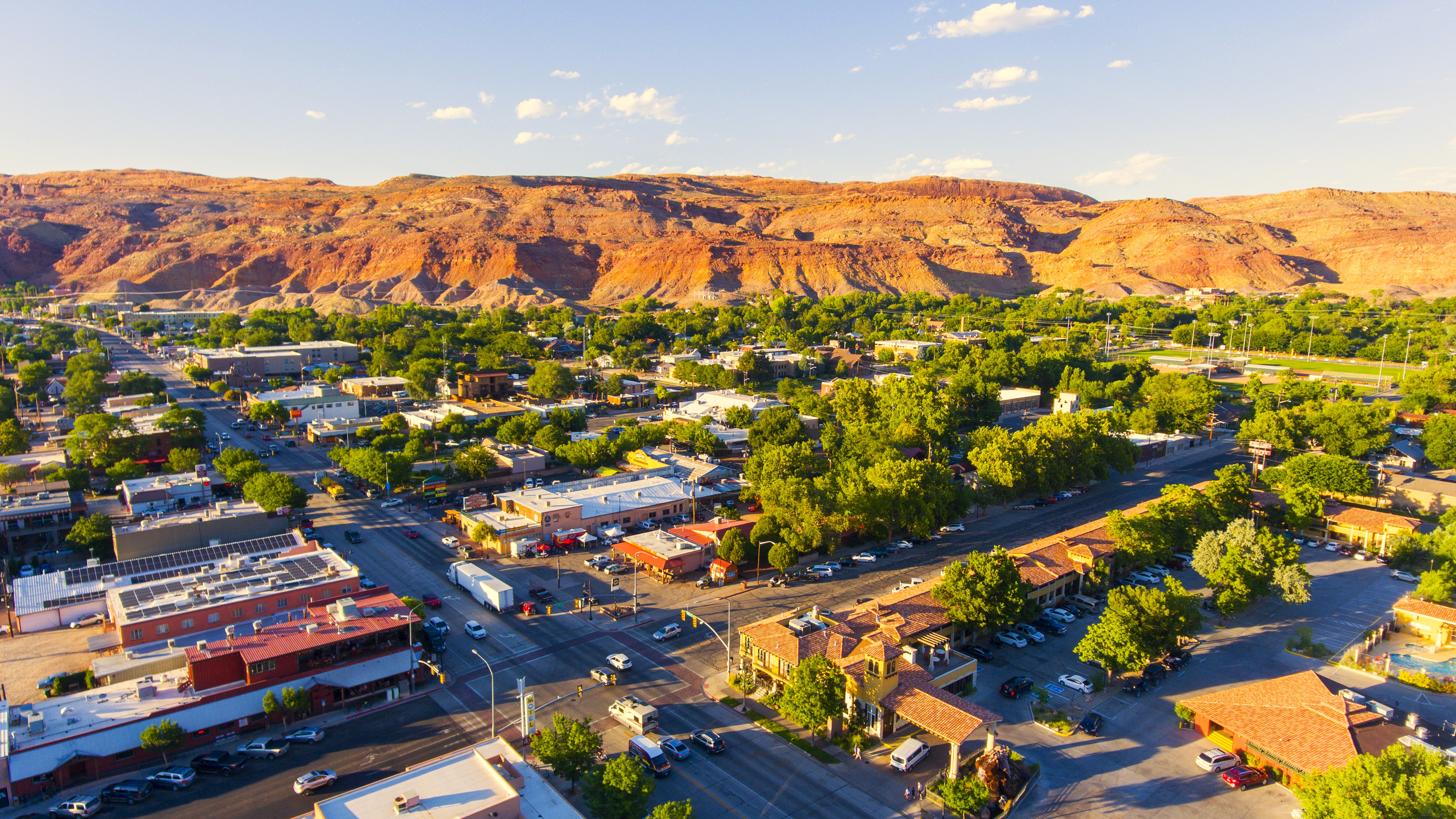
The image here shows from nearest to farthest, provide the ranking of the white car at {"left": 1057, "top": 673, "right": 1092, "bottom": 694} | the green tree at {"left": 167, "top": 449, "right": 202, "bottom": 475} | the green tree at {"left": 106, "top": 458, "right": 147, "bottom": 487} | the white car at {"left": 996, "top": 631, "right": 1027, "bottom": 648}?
1. the white car at {"left": 1057, "top": 673, "right": 1092, "bottom": 694}
2. the white car at {"left": 996, "top": 631, "right": 1027, "bottom": 648}
3. the green tree at {"left": 106, "top": 458, "right": 147, "bottom": 487}
4. the green tree at {"left": 167, "top": 449, "right": 202, "bottom": 475}

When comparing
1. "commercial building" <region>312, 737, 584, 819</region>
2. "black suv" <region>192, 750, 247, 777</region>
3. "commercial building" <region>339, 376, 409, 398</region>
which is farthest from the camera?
"commercial building" <region>339, 376, 409, 398</region>

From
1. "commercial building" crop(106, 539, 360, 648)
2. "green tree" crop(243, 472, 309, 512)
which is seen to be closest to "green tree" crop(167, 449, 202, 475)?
"green tree" crop(243, 472, 309, 512)

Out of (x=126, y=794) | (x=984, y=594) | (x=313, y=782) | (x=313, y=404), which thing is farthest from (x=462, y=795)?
(x=313, y=404)

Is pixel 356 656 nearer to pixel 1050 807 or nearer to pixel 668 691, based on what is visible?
pixel 668 691

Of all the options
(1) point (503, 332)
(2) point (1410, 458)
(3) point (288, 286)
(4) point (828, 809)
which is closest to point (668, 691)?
(4) point (828, 809)

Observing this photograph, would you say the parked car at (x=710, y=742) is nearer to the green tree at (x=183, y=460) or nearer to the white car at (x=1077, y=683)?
the white car at (x=1077, y=683)

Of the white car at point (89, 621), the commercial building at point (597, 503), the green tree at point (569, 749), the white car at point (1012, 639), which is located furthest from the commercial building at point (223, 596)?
the white car at point (1012, 639)

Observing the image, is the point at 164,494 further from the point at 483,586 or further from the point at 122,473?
the point at 483,586

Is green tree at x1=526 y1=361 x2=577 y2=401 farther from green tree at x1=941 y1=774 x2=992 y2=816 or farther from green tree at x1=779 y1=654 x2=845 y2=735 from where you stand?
green tree at x1=941 y1=774 x2=992 y2=816
